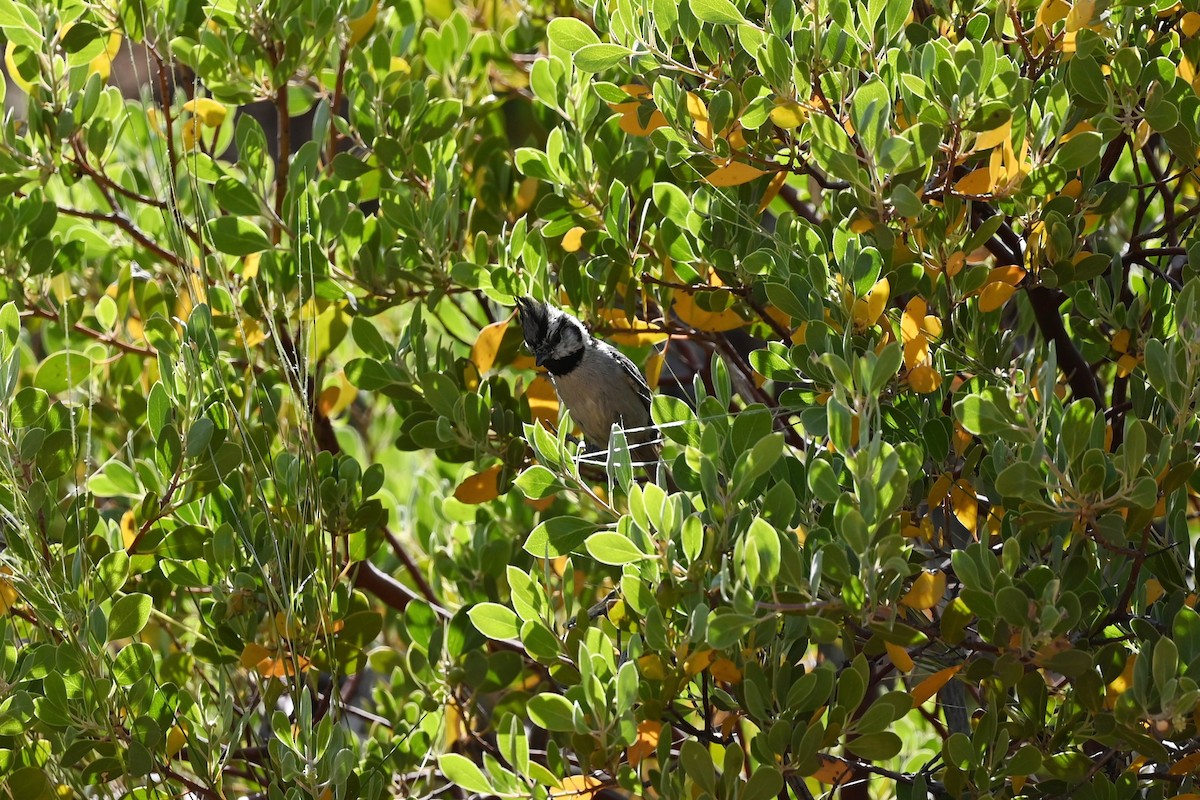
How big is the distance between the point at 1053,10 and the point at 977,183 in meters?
0.30

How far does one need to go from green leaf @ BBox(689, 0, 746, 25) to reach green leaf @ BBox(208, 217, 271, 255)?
0.97 metres

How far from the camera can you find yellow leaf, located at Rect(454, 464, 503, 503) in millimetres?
2111

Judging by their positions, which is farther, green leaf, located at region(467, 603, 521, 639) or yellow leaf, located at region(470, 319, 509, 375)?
yellow leaf, located at region(470, 319, 509, 375)

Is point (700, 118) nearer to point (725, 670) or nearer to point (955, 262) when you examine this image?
point (955, 262)

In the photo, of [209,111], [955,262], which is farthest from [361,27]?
[955,262]

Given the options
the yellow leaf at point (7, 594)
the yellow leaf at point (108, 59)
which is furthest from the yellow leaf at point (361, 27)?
the yellow leaf at point (7, 594)

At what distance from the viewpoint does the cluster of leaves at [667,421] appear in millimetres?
1473

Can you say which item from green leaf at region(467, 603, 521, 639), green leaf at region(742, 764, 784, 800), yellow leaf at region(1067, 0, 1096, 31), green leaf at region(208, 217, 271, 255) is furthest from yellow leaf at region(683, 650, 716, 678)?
green leaf at region(208, 217, 271, 255)

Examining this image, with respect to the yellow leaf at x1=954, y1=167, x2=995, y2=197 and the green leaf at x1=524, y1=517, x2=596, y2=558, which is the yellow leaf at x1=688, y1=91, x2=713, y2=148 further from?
the green leaf at x1=524, y1=517, x2=596, y2=558

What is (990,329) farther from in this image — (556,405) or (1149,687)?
(556,405)

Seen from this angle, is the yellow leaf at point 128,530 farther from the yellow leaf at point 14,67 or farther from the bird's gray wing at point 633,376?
the bird's gray wing at point 633,376

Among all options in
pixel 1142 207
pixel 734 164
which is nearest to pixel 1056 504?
pixel 734 164

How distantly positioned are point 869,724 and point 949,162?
0.80m

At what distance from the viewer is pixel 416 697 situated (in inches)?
90.4
